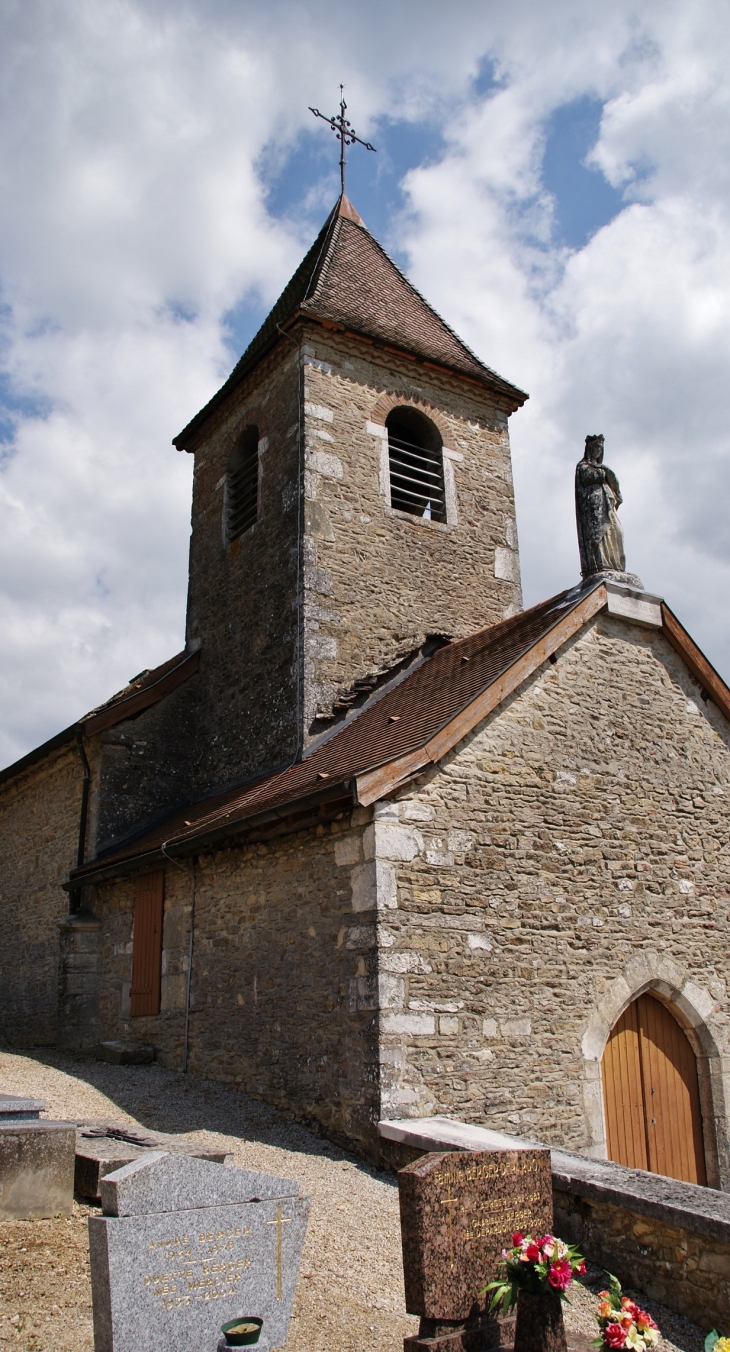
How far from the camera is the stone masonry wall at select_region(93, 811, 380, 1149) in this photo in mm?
7000

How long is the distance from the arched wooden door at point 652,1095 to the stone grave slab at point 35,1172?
4.52 meters

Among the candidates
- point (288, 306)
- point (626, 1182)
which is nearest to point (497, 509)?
point (288, 306)

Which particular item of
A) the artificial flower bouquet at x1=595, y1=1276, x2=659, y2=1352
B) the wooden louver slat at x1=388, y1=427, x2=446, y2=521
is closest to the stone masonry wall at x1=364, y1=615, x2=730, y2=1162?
the artificial flower bouquet at x1=595, y1=1276, x2=659, y2=1352

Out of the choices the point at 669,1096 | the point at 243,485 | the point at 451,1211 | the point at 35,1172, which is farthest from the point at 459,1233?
the point at 243,485

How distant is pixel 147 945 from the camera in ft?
33.9

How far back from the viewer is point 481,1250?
3969 millimetres

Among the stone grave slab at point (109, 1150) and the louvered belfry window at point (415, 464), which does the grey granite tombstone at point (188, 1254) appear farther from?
the louvered belfry window at point (415, 464)

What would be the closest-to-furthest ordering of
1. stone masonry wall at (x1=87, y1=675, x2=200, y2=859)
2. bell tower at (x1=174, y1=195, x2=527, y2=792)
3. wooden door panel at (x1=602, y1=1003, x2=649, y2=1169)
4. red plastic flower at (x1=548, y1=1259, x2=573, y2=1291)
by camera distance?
1. red plastic flower at (x1=548, y1=1259, x2=573, y2=1291)
2. wooden door panel at (x1=602, y1=1003, x2=649, y2=1169)
3. bell tower at (x1=174, y1=195, x2=527, y2=792)
4. stone masonry wall at (x1=87, y1=675, x2=200, y2=859)

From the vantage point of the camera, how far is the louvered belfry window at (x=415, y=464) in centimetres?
1267

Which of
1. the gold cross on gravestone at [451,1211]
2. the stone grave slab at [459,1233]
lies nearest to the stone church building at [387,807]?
the stone grave slab at [459,1233]

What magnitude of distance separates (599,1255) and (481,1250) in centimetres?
130

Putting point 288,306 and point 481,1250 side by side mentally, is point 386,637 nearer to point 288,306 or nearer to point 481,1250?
point 288,306

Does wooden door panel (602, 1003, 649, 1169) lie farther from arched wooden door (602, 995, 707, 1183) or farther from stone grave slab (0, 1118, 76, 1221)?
stone grave slab (0, 1118, 76, 1221)

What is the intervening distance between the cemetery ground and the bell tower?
13.5ft
